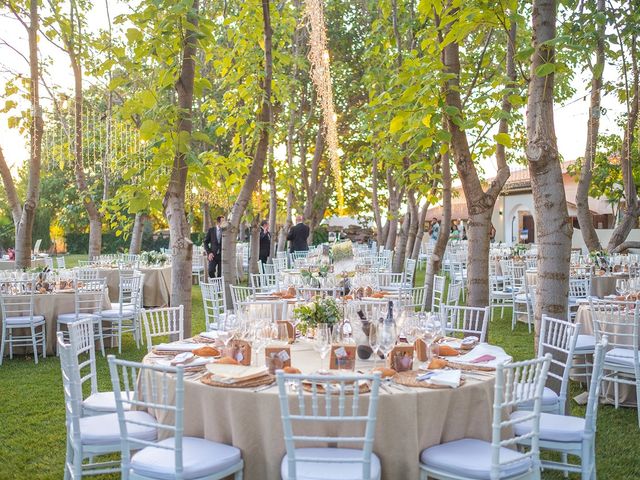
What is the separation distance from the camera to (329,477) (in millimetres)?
2855

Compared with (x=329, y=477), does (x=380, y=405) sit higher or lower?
higher

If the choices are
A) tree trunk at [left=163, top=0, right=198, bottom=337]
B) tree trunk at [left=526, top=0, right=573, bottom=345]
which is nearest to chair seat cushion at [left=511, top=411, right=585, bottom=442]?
tree trunk at [left=526, top=0, right=573, bottom=345]

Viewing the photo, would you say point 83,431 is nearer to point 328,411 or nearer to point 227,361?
point 227,361

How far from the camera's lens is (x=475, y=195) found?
6.23 m

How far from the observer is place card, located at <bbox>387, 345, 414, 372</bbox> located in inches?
143

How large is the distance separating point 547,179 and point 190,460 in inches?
121

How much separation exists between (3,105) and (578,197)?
10076 mm

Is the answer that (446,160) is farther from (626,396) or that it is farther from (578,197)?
(578,197)

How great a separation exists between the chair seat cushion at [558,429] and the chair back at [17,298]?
19.9ft

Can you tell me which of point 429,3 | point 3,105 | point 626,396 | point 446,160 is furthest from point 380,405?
point 3,105

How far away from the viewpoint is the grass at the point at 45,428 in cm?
441

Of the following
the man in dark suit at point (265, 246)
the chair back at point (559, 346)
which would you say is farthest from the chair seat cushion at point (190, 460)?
the man in dark suit at point (265, 246)

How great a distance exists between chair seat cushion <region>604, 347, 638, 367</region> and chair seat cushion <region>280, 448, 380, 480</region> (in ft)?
10.5

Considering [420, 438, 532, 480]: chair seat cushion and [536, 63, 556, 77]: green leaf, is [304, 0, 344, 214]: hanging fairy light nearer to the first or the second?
[536, 63, 556, 77]: green leaf
